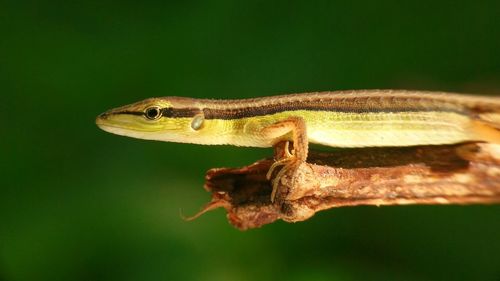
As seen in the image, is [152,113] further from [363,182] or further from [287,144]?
[363,182]

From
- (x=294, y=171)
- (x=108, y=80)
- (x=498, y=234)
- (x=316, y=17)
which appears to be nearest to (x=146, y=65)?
(x=108, y=80)

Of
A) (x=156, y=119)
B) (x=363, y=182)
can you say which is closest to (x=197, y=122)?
(x=156, y=119)

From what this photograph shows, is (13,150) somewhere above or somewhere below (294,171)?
above

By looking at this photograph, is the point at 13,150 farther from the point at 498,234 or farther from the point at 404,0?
the point at 498,234

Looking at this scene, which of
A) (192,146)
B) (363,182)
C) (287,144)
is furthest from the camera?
(192,146)

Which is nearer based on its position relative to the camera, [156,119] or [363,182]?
[363,182]

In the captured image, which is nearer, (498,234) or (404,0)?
(498,234)

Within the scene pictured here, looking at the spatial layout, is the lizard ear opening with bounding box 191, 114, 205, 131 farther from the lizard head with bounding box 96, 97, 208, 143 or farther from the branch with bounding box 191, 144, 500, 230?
the branch with bounding box 191, 144, 500, 230
